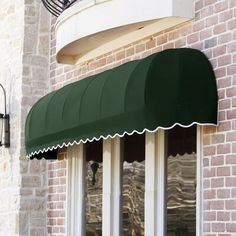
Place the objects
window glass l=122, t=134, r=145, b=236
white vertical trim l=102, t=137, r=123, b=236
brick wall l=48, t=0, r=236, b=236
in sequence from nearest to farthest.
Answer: brick wall l=48, t=0, r=236, b=236
window glass l=122, t=134, r=145, b=236
white vertical trim l=102, t=137, r=123, b=236

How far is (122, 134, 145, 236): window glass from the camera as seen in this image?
9.03m

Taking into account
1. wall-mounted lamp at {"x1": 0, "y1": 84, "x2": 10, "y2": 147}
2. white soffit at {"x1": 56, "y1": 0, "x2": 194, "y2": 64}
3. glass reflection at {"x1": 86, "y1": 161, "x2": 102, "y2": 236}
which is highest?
white soffit at {"x1": 56, "y1": 0, "x2": 194, "y2": 64}

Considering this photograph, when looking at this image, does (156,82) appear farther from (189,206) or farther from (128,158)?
(128,158)

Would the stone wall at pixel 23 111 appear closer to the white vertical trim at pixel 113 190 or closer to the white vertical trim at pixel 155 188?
the white vertical trim at pixel 113 190

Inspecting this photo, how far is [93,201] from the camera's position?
1024cm

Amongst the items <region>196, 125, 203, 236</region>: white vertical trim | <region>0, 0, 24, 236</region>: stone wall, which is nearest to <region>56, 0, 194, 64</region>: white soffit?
<region>196, 125, 203, 236</region>: white vertical trim

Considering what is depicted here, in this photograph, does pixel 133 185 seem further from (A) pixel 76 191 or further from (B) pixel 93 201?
(A) pixel 76 191

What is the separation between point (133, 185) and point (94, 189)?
40.9 inches

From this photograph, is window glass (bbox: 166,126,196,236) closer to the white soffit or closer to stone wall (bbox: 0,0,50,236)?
the white soffit

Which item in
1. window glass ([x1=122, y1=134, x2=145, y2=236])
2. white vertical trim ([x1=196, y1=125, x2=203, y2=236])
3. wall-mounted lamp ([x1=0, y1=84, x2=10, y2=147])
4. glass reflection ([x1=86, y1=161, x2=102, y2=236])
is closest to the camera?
white vertical trim ([x1=196, y1=125, x2=203, y2=236])

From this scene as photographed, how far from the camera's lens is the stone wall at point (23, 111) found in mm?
11117

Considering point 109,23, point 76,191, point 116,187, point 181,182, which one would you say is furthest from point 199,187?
point 76,191

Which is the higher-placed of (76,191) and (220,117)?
(220,117)

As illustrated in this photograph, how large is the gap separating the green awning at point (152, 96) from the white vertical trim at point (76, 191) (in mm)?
1763
